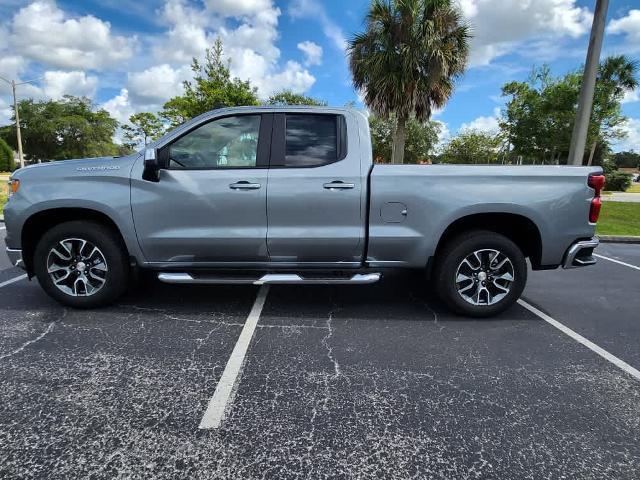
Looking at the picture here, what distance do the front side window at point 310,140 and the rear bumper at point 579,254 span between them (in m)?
2.40

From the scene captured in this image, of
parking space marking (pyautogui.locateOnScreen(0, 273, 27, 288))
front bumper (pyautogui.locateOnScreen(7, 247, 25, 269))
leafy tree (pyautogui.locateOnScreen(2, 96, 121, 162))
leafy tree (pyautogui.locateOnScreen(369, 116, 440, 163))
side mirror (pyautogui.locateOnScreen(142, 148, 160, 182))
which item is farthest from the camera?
leafy tree (pyautogui.locateOnScreen(2, 96, 121, 162))

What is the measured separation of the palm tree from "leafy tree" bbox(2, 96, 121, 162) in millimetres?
54416

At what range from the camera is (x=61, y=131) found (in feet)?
194

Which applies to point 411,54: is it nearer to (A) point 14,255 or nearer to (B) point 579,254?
(B) point 579,254

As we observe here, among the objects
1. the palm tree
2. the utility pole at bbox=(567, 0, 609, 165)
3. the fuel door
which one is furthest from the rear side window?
the palm tree

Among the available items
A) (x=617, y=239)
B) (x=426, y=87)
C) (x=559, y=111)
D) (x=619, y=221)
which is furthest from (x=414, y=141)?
(x=617, y=239)

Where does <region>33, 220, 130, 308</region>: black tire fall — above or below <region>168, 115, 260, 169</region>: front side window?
below

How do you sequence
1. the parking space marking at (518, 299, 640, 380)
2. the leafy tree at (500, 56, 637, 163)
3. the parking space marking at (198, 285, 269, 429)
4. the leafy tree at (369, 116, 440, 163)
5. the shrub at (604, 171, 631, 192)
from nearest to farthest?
the parking space marking at (198, 285, 269, 429)
the parking space marking at (518, 299, 640, 380)
the leafy tree at (500, 56, 637, 163)
the shrub at (604, 171, 631, 192)
the leafy tree at (369, 116, 440, 163)

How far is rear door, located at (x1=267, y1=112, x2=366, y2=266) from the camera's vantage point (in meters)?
3.75

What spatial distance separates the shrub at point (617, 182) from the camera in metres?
37.5

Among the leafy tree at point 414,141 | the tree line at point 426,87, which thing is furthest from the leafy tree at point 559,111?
the leafy tree at point 414,141

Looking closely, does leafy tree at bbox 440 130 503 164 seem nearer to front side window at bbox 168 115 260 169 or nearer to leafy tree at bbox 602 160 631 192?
leafy tree at bbox 602 160 631 192

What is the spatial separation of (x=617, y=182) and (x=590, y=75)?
37900 millimetres

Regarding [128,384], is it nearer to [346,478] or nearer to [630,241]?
[346,478]
